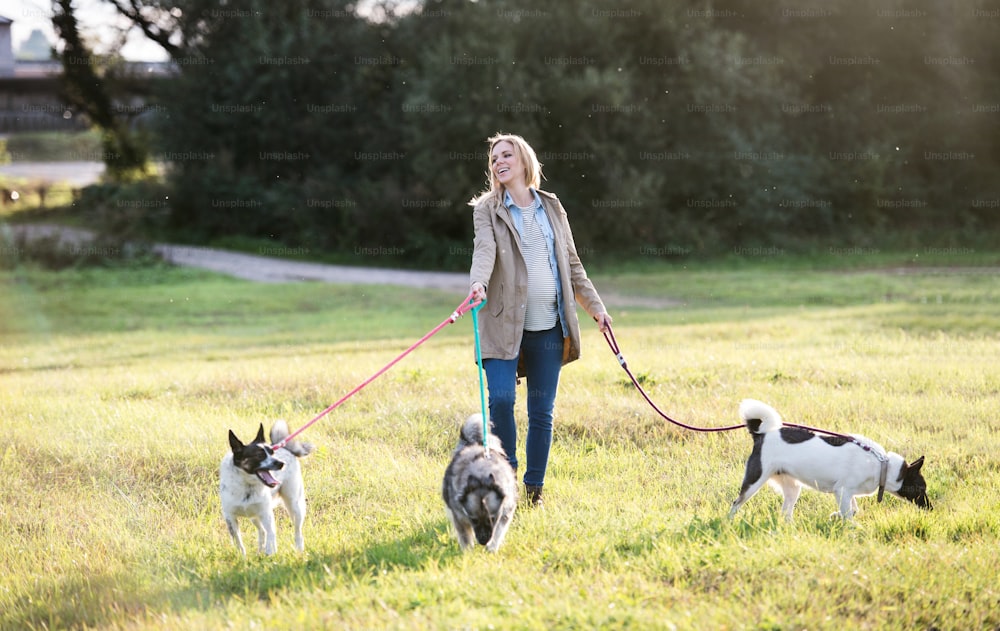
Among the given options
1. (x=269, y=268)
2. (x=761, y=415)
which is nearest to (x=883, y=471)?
(x=761, y=415)

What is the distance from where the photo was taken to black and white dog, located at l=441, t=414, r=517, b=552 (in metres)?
4.59

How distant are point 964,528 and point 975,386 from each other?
3.96 meters

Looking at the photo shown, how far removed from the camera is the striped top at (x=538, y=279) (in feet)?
18.5

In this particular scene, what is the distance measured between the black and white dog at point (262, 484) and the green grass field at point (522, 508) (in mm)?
149

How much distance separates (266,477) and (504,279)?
1812 millimetres

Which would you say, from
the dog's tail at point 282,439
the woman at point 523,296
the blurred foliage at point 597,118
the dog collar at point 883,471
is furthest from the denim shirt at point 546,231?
the blurred foliage at point 597,118

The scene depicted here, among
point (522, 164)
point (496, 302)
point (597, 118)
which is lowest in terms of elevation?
point (496, 302)

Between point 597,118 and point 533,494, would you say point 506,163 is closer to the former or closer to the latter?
point 533,494

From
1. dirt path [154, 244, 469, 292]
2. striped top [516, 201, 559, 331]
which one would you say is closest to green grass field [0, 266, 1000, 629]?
striped top [516, 201, 559, 331]

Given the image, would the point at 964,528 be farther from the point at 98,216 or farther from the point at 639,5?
the point at 98,216

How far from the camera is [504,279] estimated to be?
18.3 feet

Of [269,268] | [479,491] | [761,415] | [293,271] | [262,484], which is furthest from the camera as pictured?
[269,268]

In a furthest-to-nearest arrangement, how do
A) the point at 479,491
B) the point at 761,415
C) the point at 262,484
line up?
the point at 761,415, the point at 262,484, the point at 479,491

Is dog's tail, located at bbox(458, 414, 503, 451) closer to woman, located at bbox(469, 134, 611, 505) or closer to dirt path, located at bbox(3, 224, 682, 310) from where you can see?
woman, located at bbox(469, 134, 611, 505)
